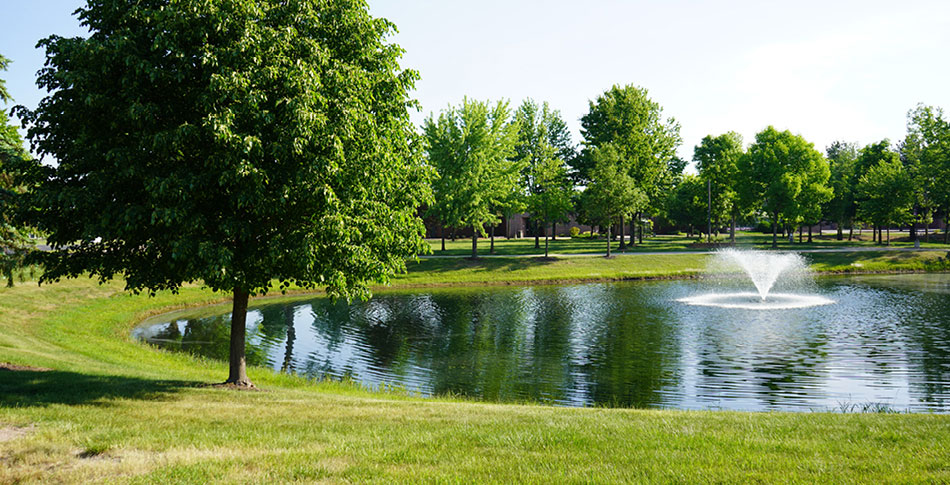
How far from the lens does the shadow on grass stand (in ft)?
41.6

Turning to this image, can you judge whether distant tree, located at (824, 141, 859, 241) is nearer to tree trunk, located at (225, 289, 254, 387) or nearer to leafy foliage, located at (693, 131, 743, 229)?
leafy foliage, located at (693, 131, 743, 229)

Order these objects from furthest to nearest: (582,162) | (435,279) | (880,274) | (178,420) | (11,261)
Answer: (582,162) → (880,274) → (435,279) → (11,261) → (178,420)

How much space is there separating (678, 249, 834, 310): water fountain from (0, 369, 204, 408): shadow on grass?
31.1 m

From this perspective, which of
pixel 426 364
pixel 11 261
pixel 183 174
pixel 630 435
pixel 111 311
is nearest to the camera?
pixel 630 435

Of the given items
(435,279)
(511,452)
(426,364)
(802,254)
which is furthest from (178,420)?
(802,254)

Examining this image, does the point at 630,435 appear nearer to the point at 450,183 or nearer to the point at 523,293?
the point at 523,293

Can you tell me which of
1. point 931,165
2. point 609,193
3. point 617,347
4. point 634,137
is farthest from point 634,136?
point 617,347

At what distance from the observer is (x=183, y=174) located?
1328 centimetres

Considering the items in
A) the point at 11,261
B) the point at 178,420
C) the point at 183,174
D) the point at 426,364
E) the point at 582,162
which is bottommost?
the point at 426,364

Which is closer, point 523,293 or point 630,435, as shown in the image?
point 630,435

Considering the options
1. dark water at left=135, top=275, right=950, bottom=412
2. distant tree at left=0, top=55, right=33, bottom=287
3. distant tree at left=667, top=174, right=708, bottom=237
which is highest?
distant tree at left=667, top=174, right=708, bottom=237

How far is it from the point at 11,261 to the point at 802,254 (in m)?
64.5

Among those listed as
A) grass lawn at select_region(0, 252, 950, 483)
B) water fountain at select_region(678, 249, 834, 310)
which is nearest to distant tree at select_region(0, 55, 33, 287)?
grass lawn at select_region(0, 252, 950, 483)

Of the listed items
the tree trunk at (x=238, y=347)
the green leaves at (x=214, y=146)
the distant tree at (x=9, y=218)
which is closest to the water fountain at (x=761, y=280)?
the tree trunk at (x=238, y=347)
